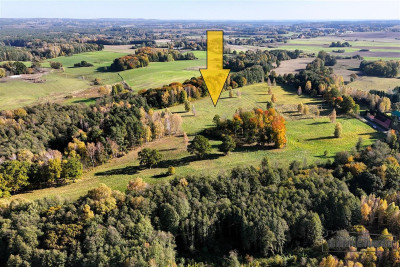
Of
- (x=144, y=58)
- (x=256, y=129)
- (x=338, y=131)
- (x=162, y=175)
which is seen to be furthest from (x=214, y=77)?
(x=144, y=58)

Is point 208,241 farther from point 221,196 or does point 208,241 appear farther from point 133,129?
point 133,129

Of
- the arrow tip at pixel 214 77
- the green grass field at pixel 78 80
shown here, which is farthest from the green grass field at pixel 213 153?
the green grass field at pixel 78 80

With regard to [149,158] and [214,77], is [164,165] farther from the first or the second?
[214,77]

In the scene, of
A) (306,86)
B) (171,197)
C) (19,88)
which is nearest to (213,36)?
(171,197)

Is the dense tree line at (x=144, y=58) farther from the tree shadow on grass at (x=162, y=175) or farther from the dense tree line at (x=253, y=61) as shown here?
the tree shadow on grass at (x=162, y=175)

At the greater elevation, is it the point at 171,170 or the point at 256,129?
the point at 256,129

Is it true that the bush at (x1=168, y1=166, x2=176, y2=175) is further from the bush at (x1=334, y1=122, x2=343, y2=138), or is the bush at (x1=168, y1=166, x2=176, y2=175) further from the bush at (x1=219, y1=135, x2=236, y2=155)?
the bush at (x1=334, y1=122, x2=343, y2=138)
